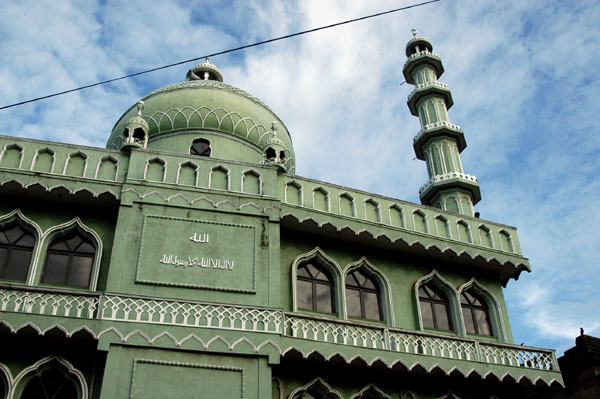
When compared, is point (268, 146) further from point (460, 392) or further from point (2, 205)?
point (460, 392)

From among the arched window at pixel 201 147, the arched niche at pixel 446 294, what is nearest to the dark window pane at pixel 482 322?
the arched niche at pixel 446 294

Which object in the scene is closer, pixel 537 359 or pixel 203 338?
pixel 203 338

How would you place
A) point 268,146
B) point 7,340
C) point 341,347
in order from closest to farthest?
point 7,340 → point 341,347 → point 268,146

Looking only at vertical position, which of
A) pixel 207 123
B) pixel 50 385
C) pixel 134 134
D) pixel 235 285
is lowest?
pixel 50 385

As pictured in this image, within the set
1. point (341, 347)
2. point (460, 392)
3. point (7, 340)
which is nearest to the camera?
point (7, 340)

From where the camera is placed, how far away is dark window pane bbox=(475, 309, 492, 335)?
14.2 metres

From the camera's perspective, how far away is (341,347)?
1169 cm

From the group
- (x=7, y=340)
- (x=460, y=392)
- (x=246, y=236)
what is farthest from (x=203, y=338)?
(x=460, y=392)

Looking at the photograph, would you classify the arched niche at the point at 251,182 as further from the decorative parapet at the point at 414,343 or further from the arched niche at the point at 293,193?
the decorative parapet at the point at 414,343

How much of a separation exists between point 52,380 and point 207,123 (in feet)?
29.0

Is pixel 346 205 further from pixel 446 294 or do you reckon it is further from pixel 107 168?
pixel 107 168

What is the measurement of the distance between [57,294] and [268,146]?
546 centimetres

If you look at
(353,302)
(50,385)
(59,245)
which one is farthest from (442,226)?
(50,385)

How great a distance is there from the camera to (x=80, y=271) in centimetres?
1180
